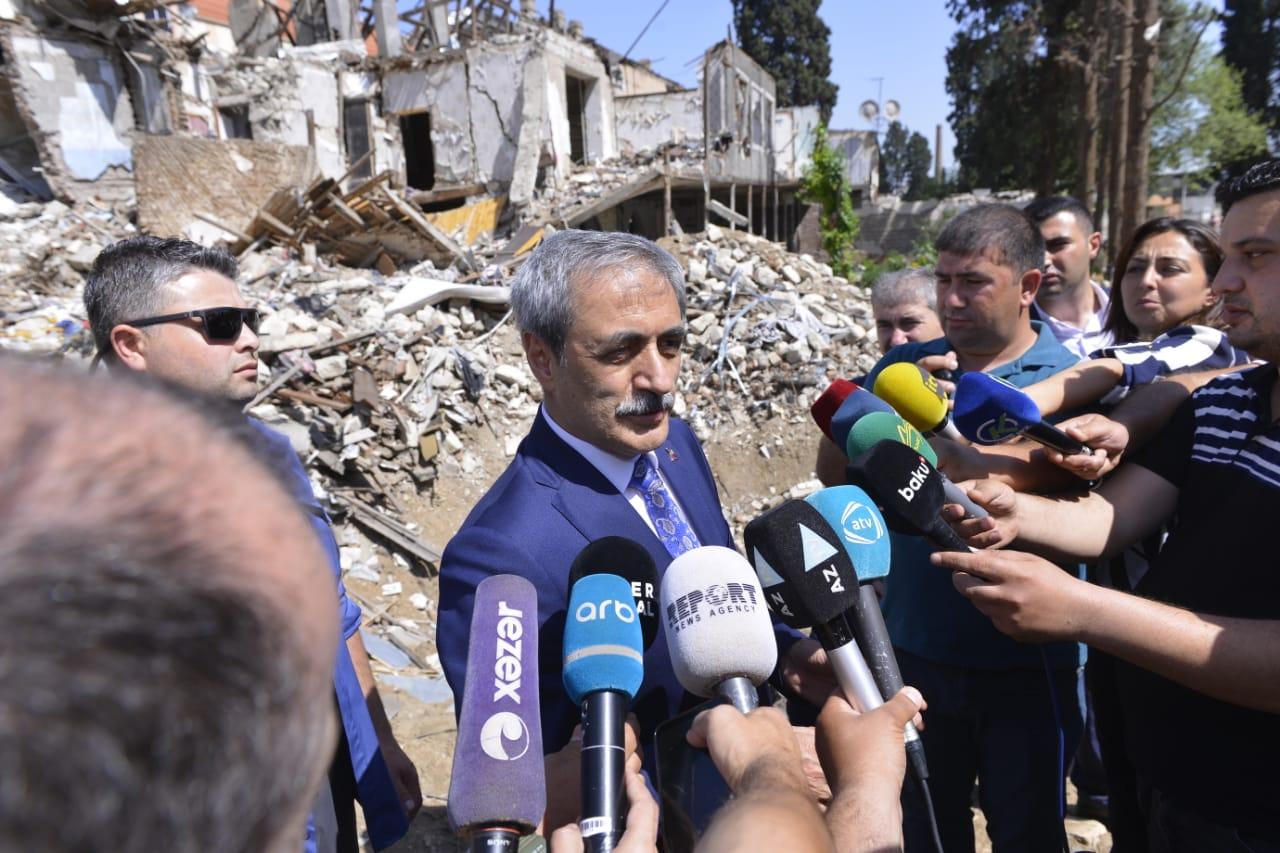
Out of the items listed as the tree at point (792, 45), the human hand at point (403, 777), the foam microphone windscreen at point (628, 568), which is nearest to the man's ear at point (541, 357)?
the foam microphone windscreen at point (628, 568)

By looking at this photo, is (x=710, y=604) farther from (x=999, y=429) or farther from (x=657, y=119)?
(x=657, y=119)

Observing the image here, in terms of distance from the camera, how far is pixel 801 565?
142 centimetres

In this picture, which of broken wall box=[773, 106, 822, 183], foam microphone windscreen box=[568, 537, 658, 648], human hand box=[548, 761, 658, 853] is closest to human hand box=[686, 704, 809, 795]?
human hand box=[548, 761, 658, 853]

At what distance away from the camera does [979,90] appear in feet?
89.5

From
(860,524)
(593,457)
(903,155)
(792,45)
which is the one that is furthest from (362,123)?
(903,155)

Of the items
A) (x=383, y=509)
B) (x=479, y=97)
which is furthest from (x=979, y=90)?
(x=383, y=509)

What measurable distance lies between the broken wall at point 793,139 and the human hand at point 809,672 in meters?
25.0

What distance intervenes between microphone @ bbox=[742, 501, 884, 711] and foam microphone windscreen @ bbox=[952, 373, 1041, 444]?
2.50 feet

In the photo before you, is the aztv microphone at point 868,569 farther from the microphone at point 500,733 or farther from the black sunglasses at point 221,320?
the black sunglasses at point 221,320

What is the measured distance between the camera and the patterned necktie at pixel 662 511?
2.08 metres

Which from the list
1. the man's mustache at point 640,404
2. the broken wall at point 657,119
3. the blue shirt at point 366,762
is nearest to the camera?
the man's mustache at point 640,404

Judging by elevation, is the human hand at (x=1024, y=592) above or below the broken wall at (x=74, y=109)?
below

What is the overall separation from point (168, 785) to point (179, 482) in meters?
0.20

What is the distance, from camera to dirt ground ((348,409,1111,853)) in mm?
3902
